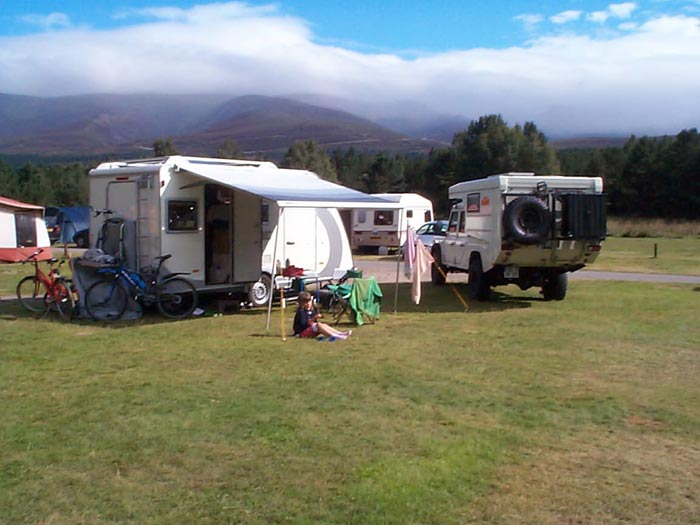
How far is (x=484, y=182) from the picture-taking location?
1430 centimetres

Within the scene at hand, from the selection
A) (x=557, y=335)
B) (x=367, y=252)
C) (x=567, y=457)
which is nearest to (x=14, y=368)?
(x=567, y=457)

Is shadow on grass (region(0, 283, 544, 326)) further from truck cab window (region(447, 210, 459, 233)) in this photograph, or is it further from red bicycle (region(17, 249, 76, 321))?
truck cab window (region(447, 210, 459, 233))

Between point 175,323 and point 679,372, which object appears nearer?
point 679,372

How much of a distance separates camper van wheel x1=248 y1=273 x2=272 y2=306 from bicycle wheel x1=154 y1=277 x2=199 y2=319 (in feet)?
4.31

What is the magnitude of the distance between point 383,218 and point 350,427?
22912mm

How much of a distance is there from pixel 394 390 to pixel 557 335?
4.29 m

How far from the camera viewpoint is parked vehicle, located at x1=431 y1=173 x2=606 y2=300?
513 inches

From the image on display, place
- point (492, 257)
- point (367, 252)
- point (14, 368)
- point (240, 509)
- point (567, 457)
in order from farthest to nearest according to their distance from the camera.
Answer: point (367, 252) → point (492, 257) → point (14, 368) → point (567, 457) → point (240, 509)

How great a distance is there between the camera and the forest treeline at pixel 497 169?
56625 millimetres

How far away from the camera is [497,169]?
59.6 meters

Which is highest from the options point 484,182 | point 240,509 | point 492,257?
point 484,182

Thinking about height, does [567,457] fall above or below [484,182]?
below

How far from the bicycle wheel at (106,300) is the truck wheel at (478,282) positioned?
21.9 ft

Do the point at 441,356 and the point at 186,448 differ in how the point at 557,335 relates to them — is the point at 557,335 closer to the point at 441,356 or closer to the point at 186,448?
the point at 441,356
